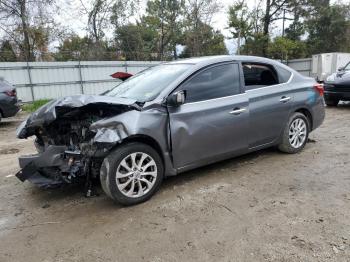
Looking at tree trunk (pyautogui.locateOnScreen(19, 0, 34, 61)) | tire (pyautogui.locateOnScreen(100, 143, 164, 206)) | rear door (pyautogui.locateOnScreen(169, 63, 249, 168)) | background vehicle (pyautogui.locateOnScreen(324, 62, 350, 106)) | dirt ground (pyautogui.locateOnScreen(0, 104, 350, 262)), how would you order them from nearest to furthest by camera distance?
1. dirt ground (pyautogui.locateOnScreen(0, 104, 350, 262))
2. tire (pyautogui.locateOnScreen(100, 143, 164, 206))
3. rear door (pyautogui.locateOnScreen(169, 63, 249, 168))
4. background vehicle (pyautogui.locateOnScreen(324, 62, 350, 106))
5. tree trunk (pyautogui.locateOnScreen(19, 0, 34, 61))

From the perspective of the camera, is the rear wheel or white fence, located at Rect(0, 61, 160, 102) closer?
the rear wheel

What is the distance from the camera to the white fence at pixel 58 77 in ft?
48.5

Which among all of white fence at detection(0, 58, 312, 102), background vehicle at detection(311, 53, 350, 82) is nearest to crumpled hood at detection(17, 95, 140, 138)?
white fence at detection(0, 58, 312, 102)

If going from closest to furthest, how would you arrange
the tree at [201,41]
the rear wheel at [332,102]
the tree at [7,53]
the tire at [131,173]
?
the tire at [131,173]
the rear wheel at [332,102]
the tree at [7,53]
the tree at [201,41]

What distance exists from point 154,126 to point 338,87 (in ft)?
25.5

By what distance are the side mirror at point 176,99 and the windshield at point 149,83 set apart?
231 mm

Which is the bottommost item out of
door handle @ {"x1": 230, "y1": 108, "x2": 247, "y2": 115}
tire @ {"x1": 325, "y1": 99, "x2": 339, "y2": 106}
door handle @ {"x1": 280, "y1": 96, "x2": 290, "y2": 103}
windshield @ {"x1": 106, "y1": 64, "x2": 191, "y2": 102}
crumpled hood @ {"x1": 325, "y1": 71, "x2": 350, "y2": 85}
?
tire @ {"x1": 325, "y1": 99, "x2": 339, "y2": 106}

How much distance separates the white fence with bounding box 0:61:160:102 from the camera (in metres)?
14.8

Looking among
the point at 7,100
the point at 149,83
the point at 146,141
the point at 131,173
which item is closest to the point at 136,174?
the point at 131,173

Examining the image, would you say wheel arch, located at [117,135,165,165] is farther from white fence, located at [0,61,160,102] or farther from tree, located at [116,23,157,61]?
tree, located at [116,23,157,61]

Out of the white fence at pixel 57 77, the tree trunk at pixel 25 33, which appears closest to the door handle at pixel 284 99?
the white fence at pixel 57 77

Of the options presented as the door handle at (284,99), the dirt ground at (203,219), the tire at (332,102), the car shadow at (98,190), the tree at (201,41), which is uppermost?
the tree at (201,41)

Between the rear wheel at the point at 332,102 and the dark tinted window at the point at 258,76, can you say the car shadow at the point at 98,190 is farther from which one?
the rear wheel at the point at 332,102

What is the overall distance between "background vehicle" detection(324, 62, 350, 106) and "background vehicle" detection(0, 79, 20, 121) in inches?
369
